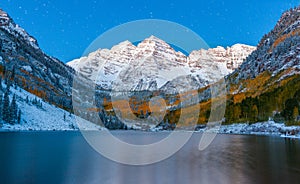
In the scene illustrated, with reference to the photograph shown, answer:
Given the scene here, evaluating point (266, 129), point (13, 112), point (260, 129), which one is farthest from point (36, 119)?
point (266, 129)

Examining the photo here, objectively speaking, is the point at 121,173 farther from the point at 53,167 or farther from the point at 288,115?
Result: the point at 288,115

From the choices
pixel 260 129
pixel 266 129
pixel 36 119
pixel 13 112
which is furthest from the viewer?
pixel 36 119

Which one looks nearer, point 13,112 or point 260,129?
point 260,129

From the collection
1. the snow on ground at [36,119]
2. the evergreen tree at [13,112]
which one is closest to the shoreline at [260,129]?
the snow on ground at [36,119]

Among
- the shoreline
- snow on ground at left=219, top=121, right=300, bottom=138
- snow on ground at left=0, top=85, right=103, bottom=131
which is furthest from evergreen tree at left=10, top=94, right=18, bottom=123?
snow on ground at left=219, top=121, right=300, bottom=138

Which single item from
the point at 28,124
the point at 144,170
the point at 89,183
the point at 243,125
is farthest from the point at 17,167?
the point at 243,125

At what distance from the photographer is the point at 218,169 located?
35.0m

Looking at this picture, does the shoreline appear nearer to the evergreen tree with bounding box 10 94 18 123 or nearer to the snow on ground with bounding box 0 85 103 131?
the snow on ground with bounding box 0 85 103 131

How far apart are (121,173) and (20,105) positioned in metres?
154

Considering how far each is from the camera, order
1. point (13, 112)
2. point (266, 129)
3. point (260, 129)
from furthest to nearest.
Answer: point (13, 112)
point (260, 129)
point (266, 129)

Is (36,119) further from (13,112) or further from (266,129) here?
(266,129)

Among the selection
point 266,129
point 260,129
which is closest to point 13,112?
point 260,129

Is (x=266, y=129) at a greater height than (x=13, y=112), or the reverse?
(x=13, y=112)

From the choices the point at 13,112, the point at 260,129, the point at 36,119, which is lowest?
the point at 260,129
